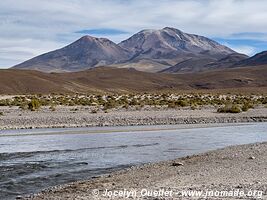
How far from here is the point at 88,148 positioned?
967 inches

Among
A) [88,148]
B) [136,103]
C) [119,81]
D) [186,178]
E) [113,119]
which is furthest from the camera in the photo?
[119,81]

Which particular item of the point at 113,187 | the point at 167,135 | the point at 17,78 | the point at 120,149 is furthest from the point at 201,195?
the point at 17,78

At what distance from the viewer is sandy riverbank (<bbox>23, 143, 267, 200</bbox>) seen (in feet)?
42.0

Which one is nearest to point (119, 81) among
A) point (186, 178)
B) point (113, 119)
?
point (113, 119)

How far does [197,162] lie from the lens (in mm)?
17781

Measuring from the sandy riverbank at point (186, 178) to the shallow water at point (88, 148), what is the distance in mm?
1412

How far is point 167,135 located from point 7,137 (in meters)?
9.09

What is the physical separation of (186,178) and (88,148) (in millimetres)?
10766

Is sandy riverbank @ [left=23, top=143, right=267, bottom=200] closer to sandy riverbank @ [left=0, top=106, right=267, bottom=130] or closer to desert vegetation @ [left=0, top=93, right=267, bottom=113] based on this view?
sandy riverbank @ [left=0, top=106, right=267, bottom=130]

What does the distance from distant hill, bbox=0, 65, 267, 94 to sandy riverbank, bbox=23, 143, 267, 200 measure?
9943 centimetres

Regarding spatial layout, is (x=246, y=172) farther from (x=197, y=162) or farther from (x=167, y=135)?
(x=167, y=135)

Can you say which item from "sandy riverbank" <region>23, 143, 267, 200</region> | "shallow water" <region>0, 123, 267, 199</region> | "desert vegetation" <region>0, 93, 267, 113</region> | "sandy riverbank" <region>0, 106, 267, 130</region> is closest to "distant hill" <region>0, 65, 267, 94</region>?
"desert vegetation" <region>0, 93, 267, 113</region>

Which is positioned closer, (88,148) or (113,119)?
(88,148)

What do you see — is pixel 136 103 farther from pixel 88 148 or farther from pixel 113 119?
pixel 88 148
